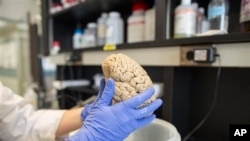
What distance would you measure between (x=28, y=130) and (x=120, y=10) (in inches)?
33.0

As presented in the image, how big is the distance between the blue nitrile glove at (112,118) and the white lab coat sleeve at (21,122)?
1.04ft

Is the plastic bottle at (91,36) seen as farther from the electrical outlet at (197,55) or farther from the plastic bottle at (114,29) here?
the electrical outlet at (197,55)

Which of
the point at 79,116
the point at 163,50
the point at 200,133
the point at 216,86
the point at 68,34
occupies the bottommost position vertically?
the point at 200,133

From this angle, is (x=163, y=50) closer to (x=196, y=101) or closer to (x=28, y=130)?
(x=196, y=101)

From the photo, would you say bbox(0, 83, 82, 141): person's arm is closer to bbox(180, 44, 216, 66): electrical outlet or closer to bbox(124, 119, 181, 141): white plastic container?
bbox(124, 119, 181, 141): white plastic container

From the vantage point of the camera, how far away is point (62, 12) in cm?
136

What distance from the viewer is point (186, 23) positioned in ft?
2.45

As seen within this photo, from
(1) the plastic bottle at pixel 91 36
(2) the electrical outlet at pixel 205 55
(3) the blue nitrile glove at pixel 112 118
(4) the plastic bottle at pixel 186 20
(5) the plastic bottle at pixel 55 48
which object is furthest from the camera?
(5) the plastic bottle at pixel 55 48

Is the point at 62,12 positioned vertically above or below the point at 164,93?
above

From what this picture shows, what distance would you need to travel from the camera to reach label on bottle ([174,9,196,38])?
0.75 m

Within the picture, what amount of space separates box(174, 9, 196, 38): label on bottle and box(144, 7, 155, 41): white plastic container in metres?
0.16

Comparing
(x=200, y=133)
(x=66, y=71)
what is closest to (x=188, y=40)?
(x=200, y=133)

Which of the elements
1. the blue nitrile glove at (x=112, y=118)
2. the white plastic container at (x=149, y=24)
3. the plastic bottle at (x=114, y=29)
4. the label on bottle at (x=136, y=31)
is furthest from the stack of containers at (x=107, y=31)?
the blue nitrile glove at (x=112, y=118)

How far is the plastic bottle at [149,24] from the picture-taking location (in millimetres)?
902
